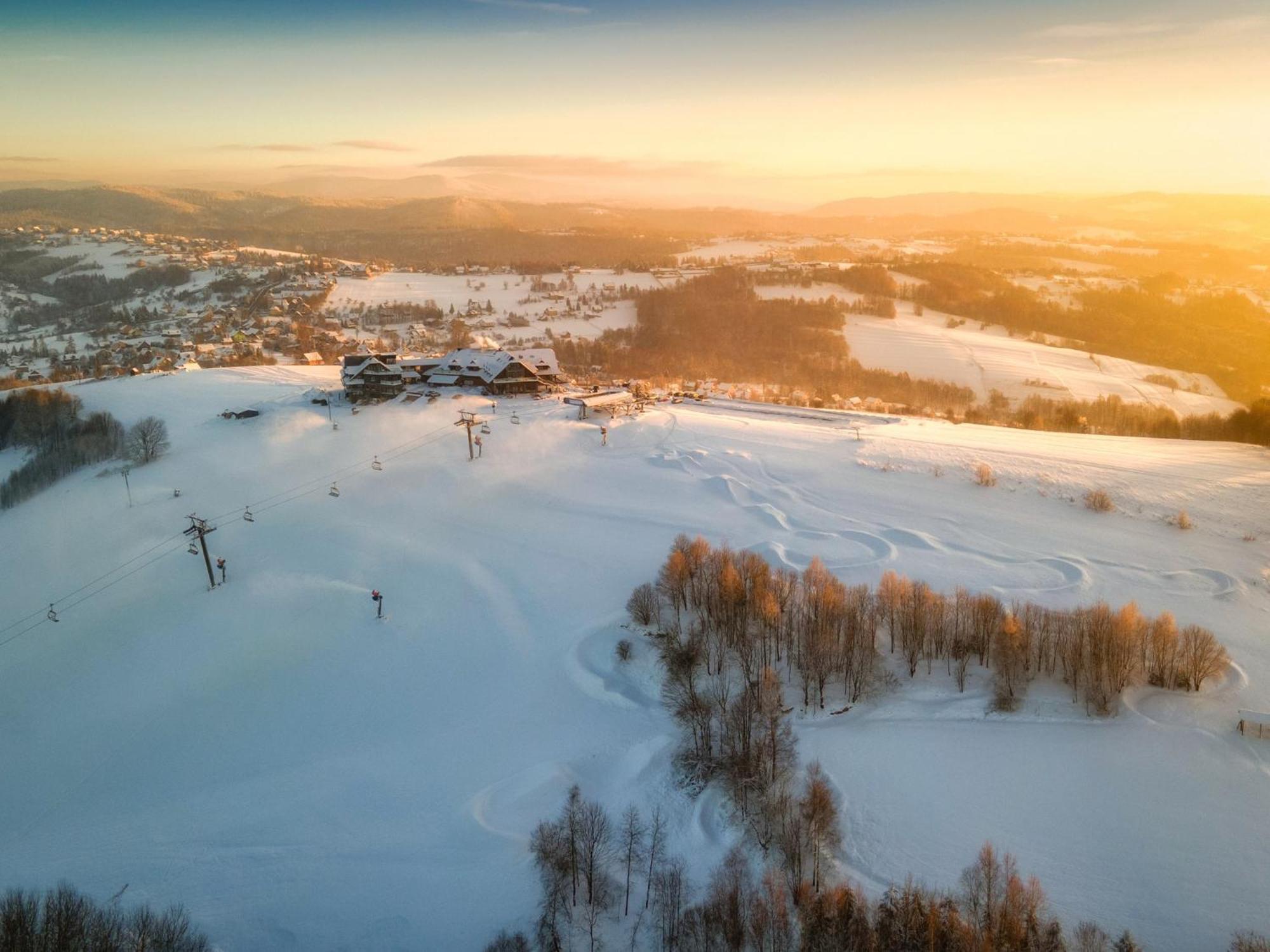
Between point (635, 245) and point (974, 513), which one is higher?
point (635, 245)

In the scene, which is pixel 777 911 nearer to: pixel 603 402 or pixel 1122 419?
pixel 603 402

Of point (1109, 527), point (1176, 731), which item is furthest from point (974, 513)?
point (1176, 731)

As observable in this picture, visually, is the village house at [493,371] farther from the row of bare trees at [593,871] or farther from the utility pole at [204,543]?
the row of bare trees at [593,871]

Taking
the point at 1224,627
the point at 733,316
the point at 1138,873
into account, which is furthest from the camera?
the point at 733,316

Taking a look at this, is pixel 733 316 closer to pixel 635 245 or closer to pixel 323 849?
pixel 323 849

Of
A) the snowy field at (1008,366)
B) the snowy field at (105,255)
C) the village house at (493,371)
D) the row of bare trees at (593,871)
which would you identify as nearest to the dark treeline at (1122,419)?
the snowy field at (1008,366)

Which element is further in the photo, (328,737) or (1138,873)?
(328,737)
